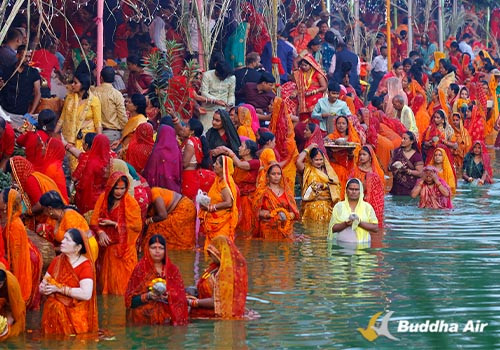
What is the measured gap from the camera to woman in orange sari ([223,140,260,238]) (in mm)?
13719

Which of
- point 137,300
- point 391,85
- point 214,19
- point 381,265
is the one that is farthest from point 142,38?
point 137,300

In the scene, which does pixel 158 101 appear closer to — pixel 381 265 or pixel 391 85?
pixel 381 265

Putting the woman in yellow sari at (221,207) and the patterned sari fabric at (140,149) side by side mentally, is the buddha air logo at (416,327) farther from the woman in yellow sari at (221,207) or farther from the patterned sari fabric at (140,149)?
the patterned sari fabric at (140,149)

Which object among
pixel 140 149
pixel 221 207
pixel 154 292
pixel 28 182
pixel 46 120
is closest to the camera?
pixel 154 292

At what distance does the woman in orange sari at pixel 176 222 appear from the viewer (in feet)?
40.1

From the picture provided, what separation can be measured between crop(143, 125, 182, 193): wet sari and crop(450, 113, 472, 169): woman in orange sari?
301 inches

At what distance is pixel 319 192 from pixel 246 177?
122 centimetres

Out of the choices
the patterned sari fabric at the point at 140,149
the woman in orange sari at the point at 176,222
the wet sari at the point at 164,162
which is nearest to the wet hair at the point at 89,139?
the patterned sari fabric at the point at 140,149

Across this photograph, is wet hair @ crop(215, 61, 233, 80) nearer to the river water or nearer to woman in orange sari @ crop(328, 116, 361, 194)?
woman in orange sari @ crop(328, 116, 361, 194)

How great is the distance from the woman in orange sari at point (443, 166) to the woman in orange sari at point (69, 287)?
8605 millimetres

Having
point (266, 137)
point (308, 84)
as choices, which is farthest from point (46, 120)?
point (308, 84)

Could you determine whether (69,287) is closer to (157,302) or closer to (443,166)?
(157,302)

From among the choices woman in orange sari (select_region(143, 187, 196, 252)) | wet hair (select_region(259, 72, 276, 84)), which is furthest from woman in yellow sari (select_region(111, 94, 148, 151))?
wet hair (select_region(259, 72, 276, 84))

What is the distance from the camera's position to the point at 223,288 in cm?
948
